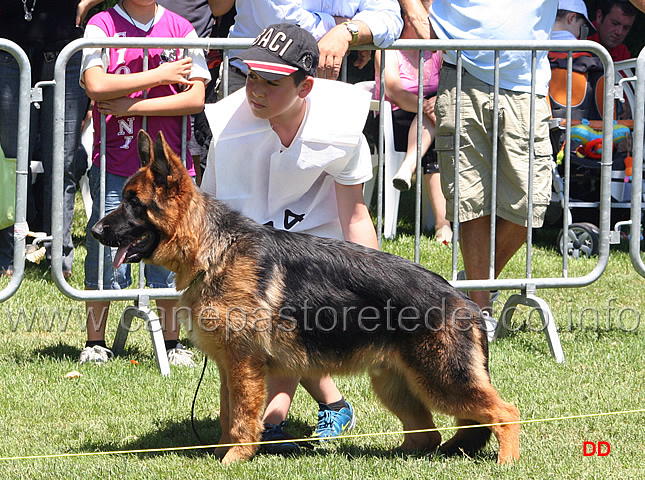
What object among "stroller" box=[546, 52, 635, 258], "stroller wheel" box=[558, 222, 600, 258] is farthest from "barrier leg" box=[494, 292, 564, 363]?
"stroller wheel" box=[558, 222, 600, 258]

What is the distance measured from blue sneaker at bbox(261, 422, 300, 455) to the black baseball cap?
5.45ft

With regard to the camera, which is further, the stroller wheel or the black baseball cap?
the stroller wheel

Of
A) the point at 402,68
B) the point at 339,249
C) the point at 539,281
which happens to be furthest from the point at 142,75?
the point at 402,68

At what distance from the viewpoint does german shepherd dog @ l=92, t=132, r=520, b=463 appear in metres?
3.85

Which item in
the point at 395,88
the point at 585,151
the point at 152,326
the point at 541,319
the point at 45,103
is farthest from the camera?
the point at 585,151

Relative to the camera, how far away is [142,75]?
206 inches

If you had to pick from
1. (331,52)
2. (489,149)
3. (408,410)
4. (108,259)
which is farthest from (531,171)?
(108,259)

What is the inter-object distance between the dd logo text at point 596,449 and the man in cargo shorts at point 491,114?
195 centimetres

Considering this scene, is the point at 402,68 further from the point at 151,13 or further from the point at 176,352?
the point at 176,352

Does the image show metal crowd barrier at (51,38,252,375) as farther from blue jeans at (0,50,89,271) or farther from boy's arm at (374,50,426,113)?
boy's arm at (374,50,426,113)

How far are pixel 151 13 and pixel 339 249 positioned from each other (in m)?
2.41

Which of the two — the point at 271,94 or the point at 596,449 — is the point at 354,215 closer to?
the point at 271,94

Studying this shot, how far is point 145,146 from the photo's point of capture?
3885 millimetres

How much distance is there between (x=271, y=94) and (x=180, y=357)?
2133mm
